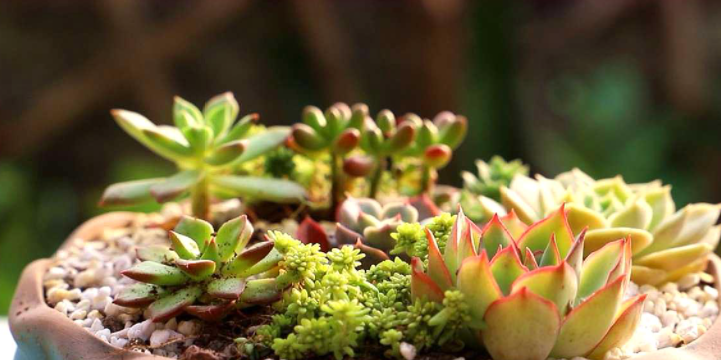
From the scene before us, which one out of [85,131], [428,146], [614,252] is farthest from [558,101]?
[614,252]

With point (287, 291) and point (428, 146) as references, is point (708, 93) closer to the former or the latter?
point (428, 146)

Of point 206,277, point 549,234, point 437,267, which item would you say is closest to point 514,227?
point 549,234

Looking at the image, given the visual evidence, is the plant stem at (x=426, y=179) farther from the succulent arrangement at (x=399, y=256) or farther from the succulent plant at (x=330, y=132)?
the succulent plant at (x=330, y=132)

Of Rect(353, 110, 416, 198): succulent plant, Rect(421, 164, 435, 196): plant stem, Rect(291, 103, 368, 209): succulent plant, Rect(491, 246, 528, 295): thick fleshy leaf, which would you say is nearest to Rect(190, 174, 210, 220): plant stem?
Rect(291, 103, 368, 209): succulent plant

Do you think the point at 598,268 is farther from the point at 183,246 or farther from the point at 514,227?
the point at 183,246

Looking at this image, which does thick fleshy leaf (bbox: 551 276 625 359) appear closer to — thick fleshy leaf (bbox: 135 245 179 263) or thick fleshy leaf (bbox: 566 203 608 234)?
thick fleshy leaf (bbox: 566 203 608 234)
